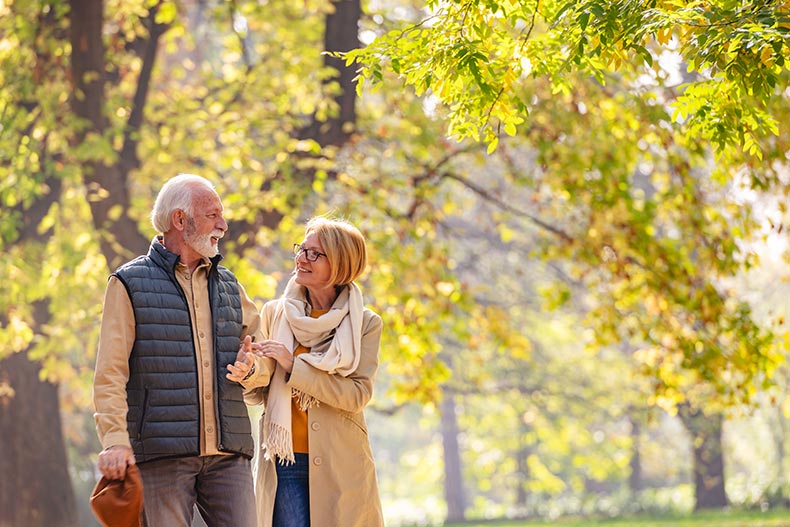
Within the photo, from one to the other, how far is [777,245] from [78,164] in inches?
795

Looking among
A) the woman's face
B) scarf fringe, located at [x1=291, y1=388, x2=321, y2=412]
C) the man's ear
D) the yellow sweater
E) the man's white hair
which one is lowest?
the yellow sweater

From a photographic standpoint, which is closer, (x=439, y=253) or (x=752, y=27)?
(x=752, y=27)

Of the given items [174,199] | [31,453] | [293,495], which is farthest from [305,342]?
[31,453]

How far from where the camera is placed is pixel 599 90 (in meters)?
12.2

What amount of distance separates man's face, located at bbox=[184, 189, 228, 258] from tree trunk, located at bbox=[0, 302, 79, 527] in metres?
9.44

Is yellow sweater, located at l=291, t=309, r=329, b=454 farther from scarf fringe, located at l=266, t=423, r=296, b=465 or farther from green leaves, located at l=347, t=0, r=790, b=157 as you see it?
green leaves, located at l=347, t=0, r=790, b=157

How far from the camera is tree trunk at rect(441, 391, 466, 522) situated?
1340 inches

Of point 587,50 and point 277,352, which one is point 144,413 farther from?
point 587,50

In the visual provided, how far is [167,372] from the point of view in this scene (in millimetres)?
4715

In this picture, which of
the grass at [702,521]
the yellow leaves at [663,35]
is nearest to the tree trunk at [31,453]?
the grass at [702,521]

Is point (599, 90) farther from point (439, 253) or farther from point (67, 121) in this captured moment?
point (67, 121)

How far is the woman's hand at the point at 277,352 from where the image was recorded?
16.9 feet

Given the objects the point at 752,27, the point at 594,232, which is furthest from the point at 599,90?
the point at 752,27

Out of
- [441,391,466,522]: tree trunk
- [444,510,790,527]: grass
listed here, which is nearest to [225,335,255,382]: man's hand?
[444,510,790,527]: grass
